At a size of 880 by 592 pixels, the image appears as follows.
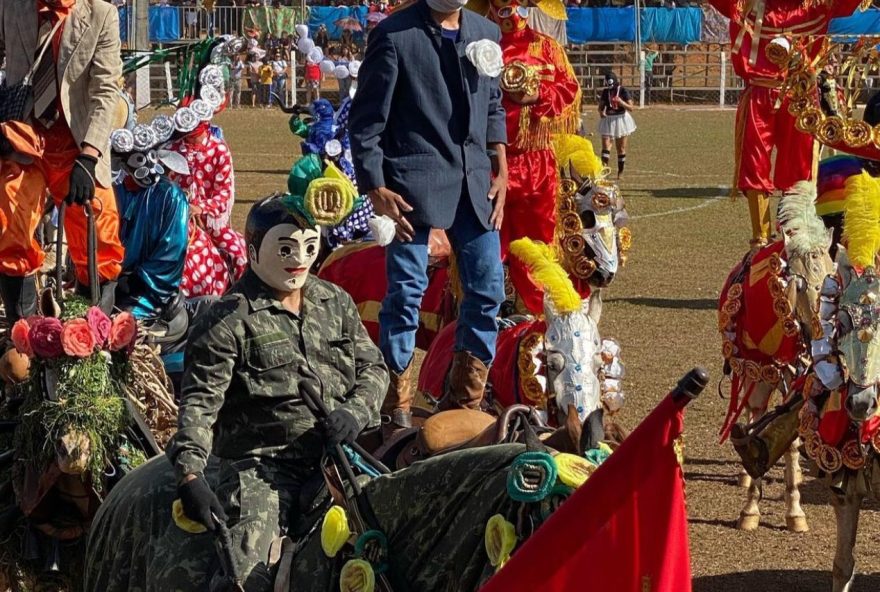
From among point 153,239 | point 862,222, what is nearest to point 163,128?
point 153,239

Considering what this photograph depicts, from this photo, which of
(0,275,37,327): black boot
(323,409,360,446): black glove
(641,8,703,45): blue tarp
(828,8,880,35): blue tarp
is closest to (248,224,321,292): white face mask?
(323,409,360,446): black glove

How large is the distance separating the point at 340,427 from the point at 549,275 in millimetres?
2079

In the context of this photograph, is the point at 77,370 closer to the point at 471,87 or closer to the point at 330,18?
the point at 471,87

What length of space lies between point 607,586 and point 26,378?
3.13 m

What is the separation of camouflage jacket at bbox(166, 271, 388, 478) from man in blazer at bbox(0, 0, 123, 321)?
2.94m

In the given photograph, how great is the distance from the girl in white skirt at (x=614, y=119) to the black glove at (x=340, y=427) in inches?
778

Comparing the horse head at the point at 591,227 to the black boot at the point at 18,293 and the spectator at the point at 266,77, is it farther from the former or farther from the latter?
the spectator at the point at 266,77

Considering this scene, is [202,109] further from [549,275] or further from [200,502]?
[200,502]

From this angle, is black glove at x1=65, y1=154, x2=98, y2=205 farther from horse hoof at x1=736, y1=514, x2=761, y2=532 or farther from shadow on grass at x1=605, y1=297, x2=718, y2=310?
shadow on grass at x1=605, y1=297, x2=718, y2=310

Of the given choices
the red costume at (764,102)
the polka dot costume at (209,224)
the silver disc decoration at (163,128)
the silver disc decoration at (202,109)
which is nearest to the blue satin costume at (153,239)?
Result: the silver disc decoration at (163,128)

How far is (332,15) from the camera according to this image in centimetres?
4366

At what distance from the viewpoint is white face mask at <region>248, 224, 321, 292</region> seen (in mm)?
4887

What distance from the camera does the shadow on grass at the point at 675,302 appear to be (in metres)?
13.7

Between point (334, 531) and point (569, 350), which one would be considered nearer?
point (334, 531)
